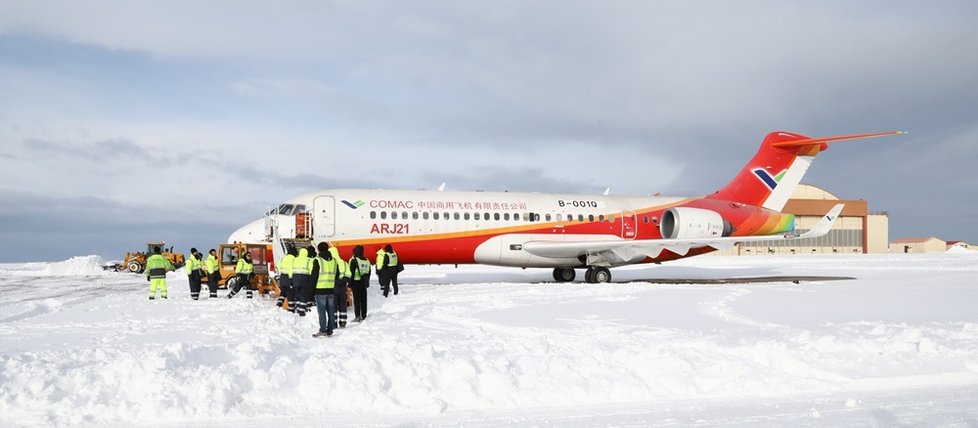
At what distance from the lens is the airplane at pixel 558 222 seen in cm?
2119

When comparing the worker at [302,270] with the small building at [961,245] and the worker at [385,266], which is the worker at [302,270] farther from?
the small building at [961,245]

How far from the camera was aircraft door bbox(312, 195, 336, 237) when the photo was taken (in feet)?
68.4

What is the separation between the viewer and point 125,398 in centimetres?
623

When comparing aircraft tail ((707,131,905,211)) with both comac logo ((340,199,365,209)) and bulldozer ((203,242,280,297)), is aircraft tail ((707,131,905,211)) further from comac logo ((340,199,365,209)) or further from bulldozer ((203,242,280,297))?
bulldozer ((203,242,280,297))

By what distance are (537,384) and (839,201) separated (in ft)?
228

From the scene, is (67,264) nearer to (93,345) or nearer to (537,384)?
(93,345)

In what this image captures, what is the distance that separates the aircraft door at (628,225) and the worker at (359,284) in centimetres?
1335

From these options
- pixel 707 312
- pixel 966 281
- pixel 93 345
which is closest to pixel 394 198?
pixel 707 312

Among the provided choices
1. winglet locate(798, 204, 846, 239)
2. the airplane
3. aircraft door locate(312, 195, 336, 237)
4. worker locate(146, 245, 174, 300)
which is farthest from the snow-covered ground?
winglet locate(798, 204, 846, 239)

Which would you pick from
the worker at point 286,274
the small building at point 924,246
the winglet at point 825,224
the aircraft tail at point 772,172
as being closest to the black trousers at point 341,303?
the worker at point 286,274

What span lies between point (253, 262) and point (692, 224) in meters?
15.5

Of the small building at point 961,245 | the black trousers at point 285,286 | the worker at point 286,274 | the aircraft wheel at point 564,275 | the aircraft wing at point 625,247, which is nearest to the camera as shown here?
the worker at point 286,274

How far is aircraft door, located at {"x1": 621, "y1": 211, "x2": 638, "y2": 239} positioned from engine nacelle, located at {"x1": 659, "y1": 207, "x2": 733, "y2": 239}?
3.73ft

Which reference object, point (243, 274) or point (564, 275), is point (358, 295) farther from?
point (564, 275)
